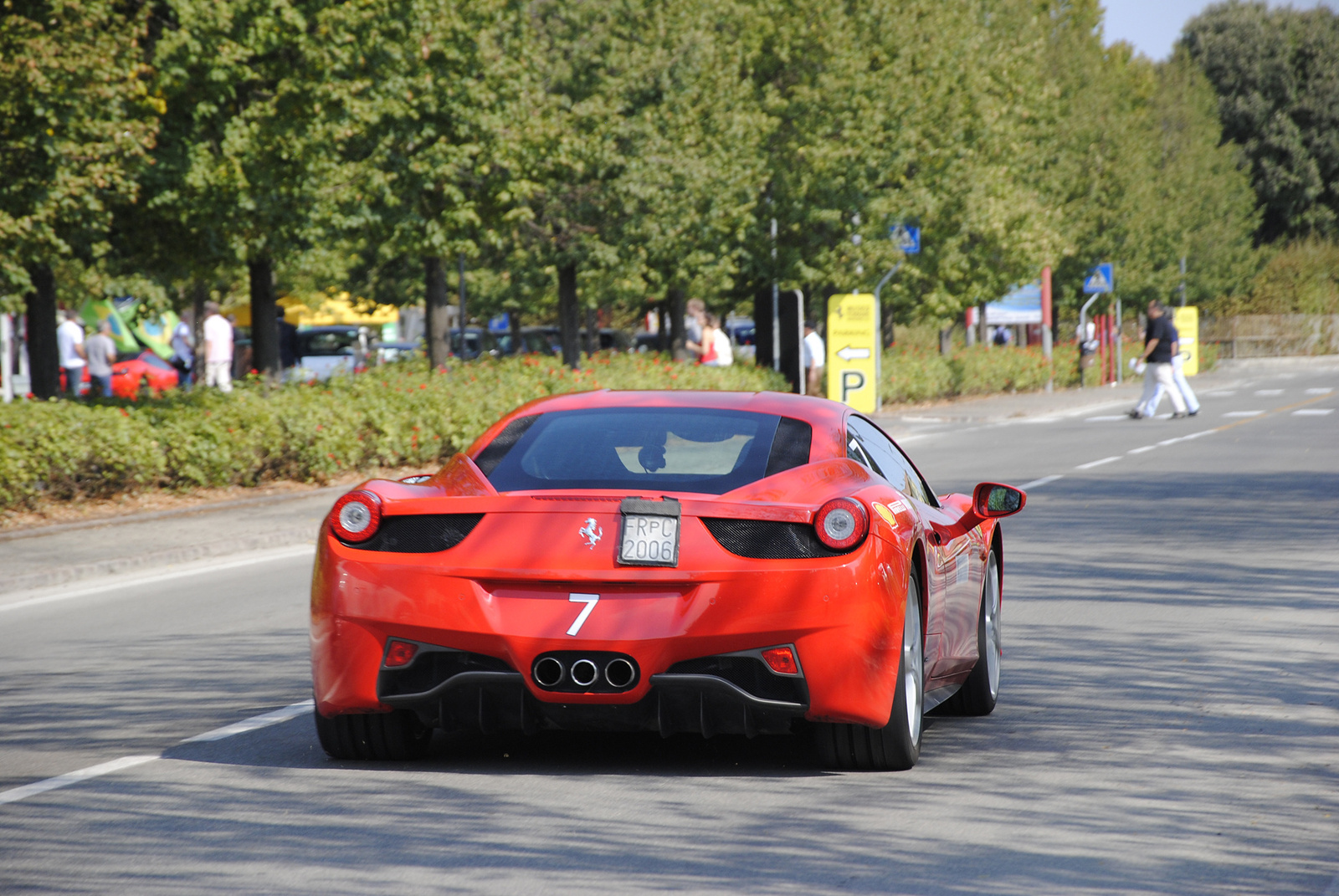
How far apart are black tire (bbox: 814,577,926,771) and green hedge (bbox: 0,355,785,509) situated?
10.8 metres

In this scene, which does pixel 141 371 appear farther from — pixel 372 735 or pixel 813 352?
pixel 372 735

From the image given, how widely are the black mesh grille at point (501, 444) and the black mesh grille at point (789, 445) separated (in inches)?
35.3

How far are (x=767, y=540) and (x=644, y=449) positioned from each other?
781 millimetres

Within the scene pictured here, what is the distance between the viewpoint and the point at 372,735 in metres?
6.14

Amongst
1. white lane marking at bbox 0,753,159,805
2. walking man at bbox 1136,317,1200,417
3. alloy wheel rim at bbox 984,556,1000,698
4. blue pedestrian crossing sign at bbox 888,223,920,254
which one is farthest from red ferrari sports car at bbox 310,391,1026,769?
blue pedestrian crossing sign at bbox 888,223,920,254

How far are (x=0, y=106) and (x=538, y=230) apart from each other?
16774 millimetres

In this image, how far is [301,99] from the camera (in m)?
18.9

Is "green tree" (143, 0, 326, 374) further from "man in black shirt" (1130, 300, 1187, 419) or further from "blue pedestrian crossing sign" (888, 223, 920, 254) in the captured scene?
"man in black shirt" (1130, 300, 1187, 419)

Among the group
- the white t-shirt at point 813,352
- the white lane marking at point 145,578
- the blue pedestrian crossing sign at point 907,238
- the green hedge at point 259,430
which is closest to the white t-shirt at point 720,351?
the white t-shirt at point 813,352

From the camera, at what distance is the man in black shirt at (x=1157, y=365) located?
31906mm

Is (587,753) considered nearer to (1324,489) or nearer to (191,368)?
(1324,489)

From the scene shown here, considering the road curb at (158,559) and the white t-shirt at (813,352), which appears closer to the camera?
the road curb at (158,559)

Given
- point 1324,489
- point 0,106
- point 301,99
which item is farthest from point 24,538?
point 1324,489

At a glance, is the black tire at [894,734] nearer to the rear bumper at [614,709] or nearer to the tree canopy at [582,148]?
the rear bumper at [614,709]
